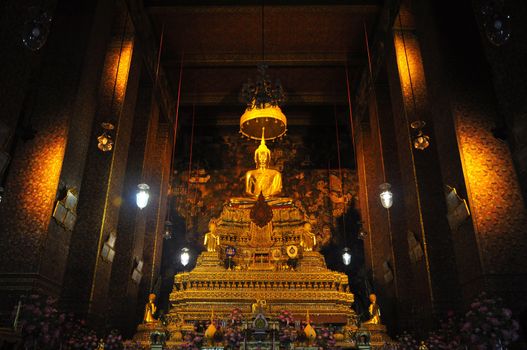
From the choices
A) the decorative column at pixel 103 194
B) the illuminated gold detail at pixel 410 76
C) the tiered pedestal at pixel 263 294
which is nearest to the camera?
the decorative column at pixel 103 194

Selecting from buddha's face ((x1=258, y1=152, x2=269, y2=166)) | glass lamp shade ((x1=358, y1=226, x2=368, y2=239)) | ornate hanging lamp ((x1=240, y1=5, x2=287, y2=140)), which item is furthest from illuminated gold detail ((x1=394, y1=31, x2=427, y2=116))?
buddha's face ((x1=258, y1=152, x2=269, y2=166))

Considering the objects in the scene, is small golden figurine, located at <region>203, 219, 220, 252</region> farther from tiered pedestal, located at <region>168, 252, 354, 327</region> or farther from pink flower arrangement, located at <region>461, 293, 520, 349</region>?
pink flower arrangement, located at <region>461, 293, 520, 349</region>

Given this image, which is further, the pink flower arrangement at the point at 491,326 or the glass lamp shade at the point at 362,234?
the glass lamp shade at the point at 362,234

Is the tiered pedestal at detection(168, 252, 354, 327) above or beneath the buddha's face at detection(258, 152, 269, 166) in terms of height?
beneath

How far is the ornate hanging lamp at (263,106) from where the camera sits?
8305mm

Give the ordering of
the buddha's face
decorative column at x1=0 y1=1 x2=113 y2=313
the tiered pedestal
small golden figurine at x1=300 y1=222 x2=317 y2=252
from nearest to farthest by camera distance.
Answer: decorative column at x1=0 y1=1 x2=113 y2=313, the tiered pedestal, small golden figurine at x1=300 y1=222 x2=317 y2=252, the buddha's face

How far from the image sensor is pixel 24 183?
5328 millimetres

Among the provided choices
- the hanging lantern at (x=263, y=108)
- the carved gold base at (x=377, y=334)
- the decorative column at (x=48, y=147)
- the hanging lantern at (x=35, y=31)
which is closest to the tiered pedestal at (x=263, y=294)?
the carved gold base at (x=377, y=334)

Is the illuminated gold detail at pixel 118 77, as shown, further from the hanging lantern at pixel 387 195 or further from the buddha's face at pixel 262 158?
the hanging lantern at pixel 387 195

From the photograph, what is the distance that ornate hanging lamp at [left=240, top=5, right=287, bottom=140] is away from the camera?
8305 millimetres

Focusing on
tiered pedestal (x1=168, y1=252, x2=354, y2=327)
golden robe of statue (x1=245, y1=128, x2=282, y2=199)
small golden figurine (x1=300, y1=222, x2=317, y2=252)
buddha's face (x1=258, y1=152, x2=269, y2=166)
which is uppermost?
buddha's face (x1=258, y1=152, x2=269, y2=166)

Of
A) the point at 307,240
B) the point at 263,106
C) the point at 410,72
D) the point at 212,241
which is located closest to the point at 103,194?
the point at 212,241

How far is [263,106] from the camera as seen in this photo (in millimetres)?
8703

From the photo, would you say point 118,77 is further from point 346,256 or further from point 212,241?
point 346,256
